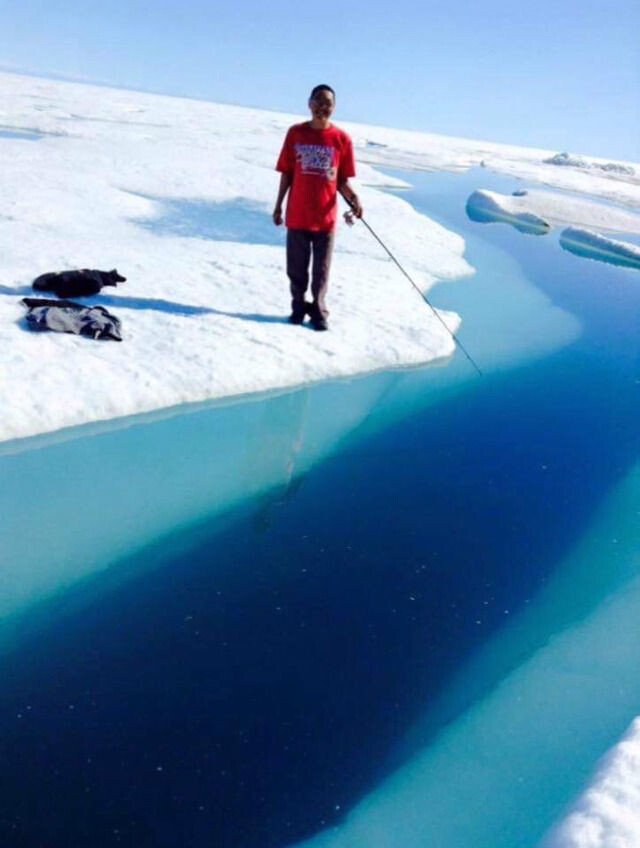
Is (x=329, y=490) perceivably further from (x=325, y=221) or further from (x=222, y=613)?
(x=325, y=221)

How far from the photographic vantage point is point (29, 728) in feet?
5.86

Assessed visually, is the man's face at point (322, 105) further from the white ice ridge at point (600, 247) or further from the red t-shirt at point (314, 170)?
the white ice ridge at point (600, 247)

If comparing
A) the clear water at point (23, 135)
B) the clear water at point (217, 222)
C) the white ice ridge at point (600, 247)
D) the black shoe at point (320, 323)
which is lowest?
the clear water at point (23, 135)

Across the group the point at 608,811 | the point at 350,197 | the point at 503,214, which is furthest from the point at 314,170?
the point at 503,214

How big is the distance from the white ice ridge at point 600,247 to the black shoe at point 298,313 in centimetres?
730

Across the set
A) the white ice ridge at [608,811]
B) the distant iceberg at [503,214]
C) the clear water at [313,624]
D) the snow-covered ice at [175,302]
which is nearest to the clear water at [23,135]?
the snow-covered ice at [175,302]

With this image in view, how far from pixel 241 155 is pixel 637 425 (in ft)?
54.0

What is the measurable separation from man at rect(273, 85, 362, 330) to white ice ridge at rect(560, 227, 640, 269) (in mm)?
7260

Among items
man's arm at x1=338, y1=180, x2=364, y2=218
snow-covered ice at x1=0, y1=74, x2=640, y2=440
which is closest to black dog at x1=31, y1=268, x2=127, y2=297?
snow-covered ice at x1=0, y1=74, x2=640, y2=440

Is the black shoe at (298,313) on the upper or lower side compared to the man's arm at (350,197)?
lower

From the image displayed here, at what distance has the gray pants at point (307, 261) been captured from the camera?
4.71m

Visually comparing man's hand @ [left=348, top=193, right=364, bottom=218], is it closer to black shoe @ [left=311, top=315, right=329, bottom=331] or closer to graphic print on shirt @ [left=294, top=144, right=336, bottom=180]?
graphic print on shirt @ [left=294, top=144, right=336, bottom=180]

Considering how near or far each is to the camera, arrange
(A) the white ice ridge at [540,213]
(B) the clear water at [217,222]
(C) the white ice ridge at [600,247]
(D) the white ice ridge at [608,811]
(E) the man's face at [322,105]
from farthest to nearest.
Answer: (A) the white ice ridge at [540,213] → (C) the white ice ridge at [600,247] → (B) the clear water at [217,222] → (E) the man's face at [322,105] → (D) the white ice ridge at [608,811]

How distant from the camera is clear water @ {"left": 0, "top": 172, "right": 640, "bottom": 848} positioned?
1.71m
